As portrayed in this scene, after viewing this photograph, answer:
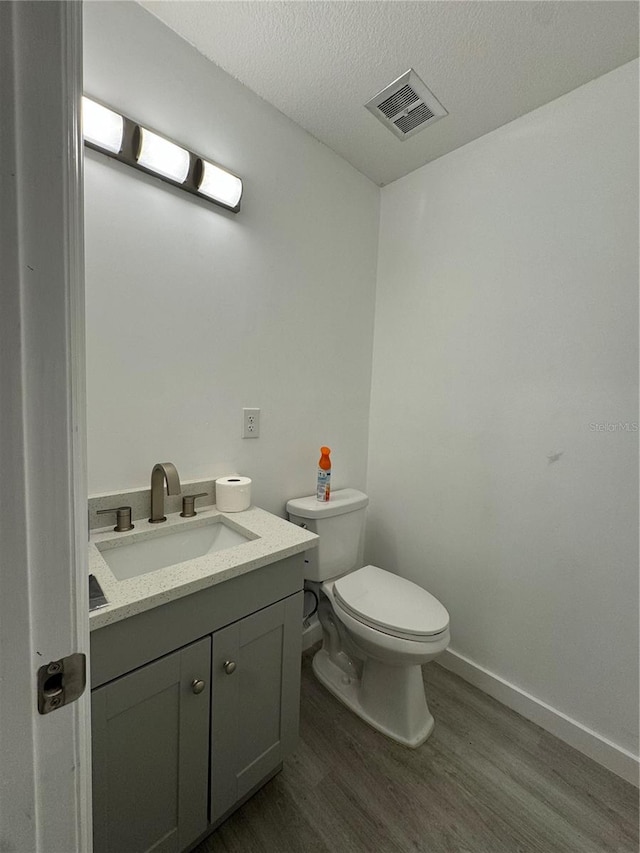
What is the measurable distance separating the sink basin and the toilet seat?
527 mm

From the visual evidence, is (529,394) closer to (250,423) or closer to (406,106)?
(250,423)

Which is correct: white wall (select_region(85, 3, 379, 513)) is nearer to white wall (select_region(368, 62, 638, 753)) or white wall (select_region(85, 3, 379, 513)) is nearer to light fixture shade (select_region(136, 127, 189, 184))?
light fixture shade (select_region(136, 127, 189, 184))

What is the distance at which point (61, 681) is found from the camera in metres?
0.40

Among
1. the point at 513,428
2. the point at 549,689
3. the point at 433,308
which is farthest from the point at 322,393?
the point at 549,689

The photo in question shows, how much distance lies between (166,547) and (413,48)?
1.83 m

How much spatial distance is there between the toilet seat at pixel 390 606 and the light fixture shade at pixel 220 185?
5.07 feet

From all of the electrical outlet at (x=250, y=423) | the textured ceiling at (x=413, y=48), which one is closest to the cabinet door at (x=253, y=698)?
the electrical outlet at (x=250, y=423)

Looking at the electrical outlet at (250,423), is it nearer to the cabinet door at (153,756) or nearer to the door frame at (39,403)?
the cabinet door at (153,756)

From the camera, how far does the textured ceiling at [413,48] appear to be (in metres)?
1.07

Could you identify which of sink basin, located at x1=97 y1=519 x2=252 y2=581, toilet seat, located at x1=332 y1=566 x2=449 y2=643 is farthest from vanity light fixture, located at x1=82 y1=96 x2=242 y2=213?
toilet seat, located at x1=332 y1=566 x2=449 y2=643

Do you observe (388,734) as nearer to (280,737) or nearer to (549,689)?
(280,737)

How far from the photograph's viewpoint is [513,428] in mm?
1487

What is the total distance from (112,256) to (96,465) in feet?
2.13

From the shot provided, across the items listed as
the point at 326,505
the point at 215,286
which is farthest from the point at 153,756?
the point at 215,286
